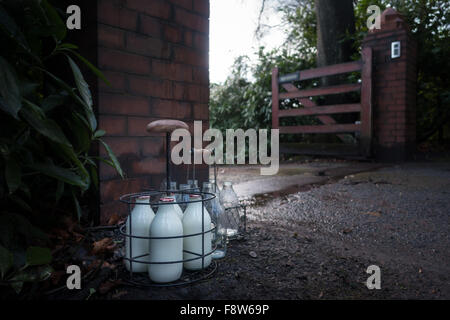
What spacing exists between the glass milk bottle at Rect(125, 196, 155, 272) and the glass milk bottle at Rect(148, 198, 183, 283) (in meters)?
0.06

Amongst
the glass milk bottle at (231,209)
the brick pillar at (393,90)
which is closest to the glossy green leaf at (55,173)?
the glass milk bottle at (231,209)

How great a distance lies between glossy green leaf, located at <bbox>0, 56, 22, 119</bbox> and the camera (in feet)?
2.71

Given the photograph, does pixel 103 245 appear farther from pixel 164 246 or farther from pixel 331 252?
pixel 331 252

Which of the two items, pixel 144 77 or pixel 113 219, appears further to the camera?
pixel 144 77

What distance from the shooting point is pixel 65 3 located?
5.90ft

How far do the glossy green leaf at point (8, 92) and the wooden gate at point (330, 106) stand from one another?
4966mm

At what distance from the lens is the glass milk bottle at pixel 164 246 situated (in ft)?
3.64

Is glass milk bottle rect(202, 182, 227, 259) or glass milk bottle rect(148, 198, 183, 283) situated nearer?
glass milk bottle rect(148, 198, 183, 283)

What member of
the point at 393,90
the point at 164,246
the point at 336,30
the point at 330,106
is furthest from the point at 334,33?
the point at 164,246

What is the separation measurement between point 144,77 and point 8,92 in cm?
115

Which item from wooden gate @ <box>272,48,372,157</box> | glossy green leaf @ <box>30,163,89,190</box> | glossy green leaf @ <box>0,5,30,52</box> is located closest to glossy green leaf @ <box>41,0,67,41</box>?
glossy green leaf @ <box>0,5,30,52</box>

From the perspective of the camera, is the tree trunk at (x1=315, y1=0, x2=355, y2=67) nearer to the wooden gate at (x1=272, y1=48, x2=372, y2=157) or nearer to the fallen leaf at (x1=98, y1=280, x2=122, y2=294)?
the wooden gate at (x1=272, y1=48, x2=372, y2=157)

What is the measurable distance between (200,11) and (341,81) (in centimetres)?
431

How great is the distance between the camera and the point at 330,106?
555 cm
